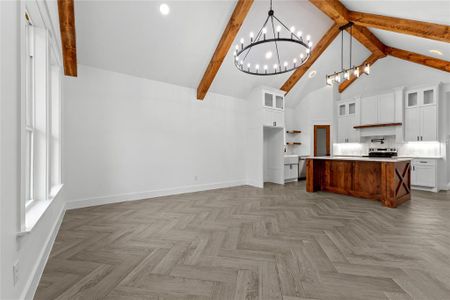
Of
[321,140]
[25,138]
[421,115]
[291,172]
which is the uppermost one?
[421,115]

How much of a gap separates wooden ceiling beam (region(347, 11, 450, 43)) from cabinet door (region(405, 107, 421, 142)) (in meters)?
2.66

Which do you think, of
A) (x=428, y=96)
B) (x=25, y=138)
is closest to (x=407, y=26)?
(x=428, y=96)

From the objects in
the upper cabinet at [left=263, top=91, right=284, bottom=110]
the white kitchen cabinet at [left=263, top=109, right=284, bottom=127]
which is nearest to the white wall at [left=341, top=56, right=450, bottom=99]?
the upper cabinet at [left=263, top=91, right=284, bottom=110]

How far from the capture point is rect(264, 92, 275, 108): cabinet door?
21.8 ft

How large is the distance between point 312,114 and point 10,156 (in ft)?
27.8

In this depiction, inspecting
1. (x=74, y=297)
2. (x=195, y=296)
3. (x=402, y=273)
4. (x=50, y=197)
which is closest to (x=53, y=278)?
(x=74, y=297)

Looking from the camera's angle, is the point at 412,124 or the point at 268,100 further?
the point at 268,100

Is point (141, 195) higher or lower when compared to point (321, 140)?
lower

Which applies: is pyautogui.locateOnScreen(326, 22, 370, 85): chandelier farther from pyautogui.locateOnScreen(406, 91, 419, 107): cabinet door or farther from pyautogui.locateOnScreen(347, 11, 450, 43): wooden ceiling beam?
pyautogui.locateOnScreen(406, 91, 419, 107): cabinet door

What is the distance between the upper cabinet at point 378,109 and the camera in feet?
A: 21.4

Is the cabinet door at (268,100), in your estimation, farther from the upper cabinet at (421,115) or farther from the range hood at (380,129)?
the upper cabinet at (421,115)

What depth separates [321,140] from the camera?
8625mm

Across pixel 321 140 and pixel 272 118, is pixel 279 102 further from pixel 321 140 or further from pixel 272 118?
pixel 321 140

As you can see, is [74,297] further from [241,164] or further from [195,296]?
[241,164]
